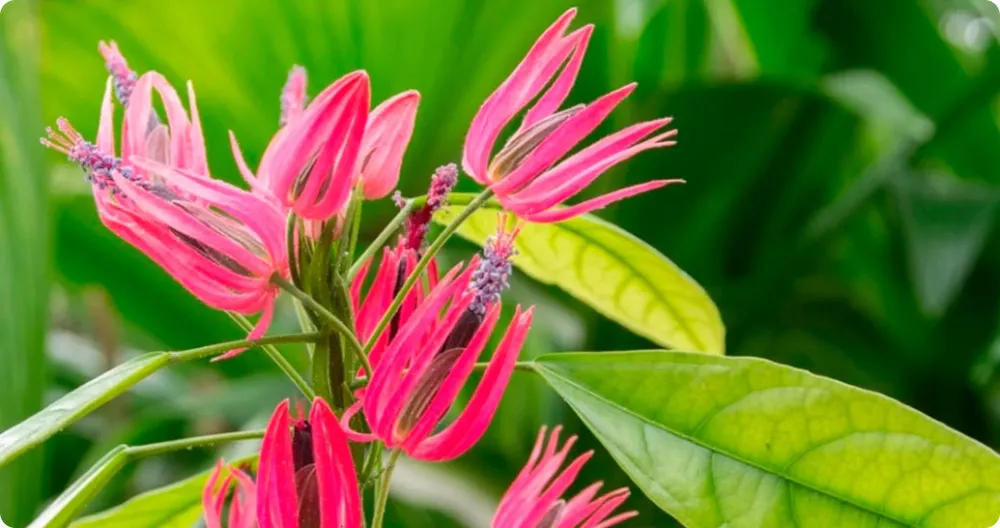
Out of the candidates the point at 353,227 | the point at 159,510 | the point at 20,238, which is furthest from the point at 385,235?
the point at 20,238

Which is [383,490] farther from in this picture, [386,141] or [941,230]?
[941,230]

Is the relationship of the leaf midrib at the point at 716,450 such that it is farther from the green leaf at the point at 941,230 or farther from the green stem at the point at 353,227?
the green leaf at the point at 941,230

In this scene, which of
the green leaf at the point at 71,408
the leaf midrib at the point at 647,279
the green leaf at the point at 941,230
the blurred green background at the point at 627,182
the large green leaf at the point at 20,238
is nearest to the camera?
the green leaf at the point at 71,408

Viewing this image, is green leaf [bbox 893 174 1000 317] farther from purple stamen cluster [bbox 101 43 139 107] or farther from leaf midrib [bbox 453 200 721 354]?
purple stamen cluster [bbox 101 43 139 107]

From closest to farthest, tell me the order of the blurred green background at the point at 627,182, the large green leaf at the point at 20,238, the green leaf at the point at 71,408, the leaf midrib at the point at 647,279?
the green leaf at the point at 71,408 → the leaf midrib at the point at 647,279 → the large green leaf at the point at 20,238 → the blurred green background at the point at 627,182

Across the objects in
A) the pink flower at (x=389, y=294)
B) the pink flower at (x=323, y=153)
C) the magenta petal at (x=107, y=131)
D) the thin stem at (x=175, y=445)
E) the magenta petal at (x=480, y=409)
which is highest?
the magenta petal at (x=107, y=131)

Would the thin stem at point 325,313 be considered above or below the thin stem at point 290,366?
above

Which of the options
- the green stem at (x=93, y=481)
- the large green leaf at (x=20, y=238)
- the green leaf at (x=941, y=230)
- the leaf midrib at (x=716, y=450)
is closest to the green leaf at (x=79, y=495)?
the green stem at (x=93, y=481)
